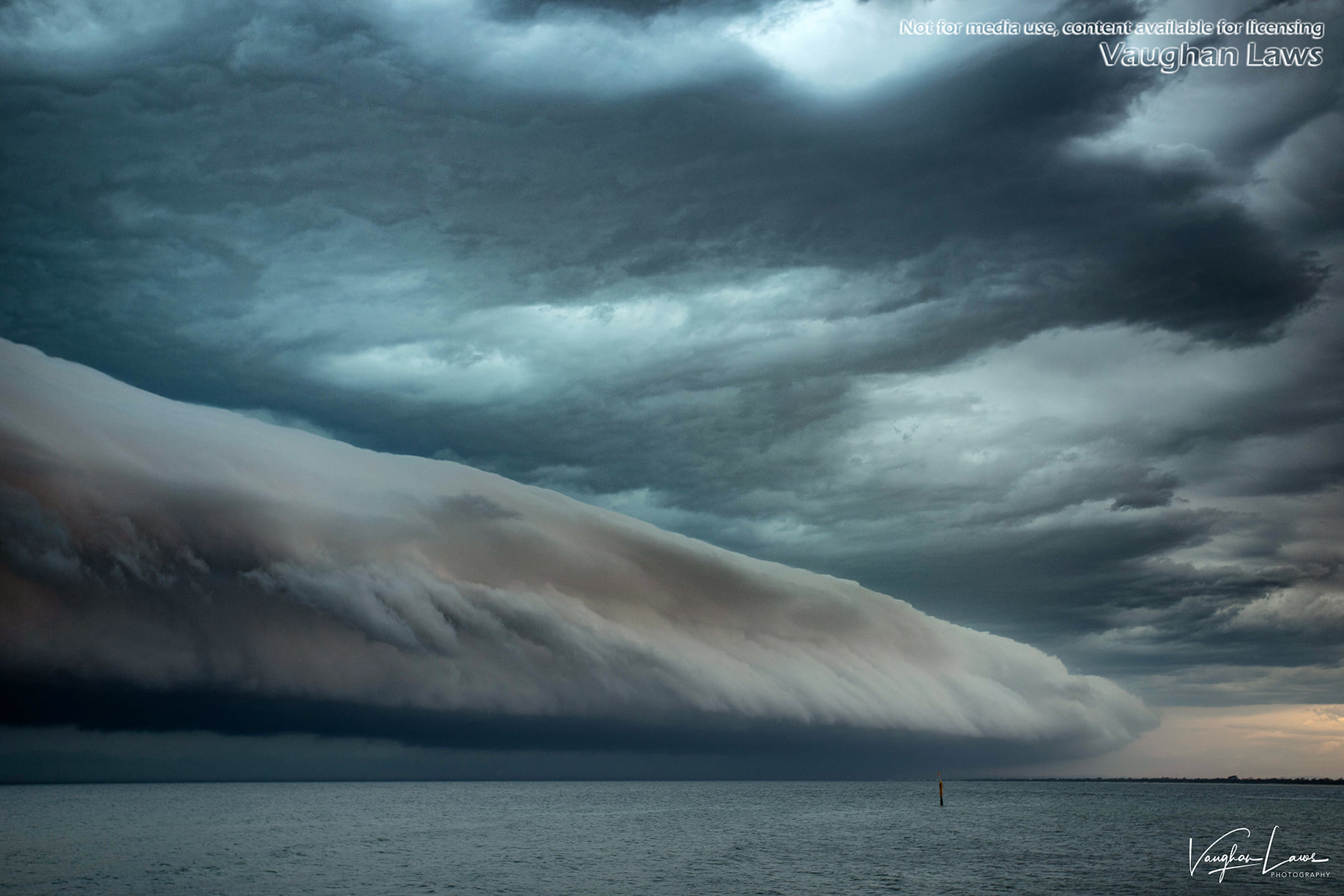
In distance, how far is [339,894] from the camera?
83000mm

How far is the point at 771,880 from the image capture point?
299 ft

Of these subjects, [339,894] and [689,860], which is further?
[689,860]

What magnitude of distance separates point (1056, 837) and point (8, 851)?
15351cm

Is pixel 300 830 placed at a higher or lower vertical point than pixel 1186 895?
lower

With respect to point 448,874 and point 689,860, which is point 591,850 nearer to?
point 689,860

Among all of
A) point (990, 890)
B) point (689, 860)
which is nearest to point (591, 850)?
point (689, 860)

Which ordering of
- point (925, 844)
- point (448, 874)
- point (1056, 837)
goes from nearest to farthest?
point (448, 874) → point (925, 844) → point (1056, 837)

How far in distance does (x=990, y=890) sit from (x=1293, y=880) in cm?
3018

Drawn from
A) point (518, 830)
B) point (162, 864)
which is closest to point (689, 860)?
point (162, 864)

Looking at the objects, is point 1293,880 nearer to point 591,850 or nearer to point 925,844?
point 925,844

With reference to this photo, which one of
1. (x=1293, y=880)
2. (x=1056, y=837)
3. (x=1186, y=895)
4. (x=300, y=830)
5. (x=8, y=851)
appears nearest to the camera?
(x=1186, y=895)
